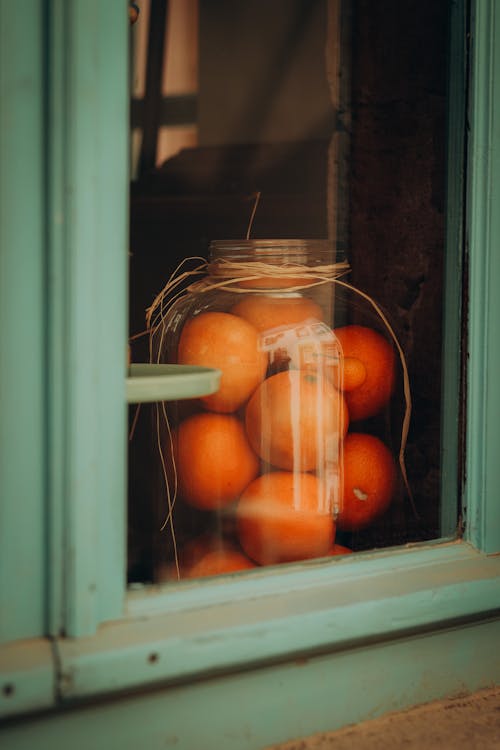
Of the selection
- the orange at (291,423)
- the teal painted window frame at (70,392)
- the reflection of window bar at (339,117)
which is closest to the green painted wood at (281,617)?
the teal painted window frame at (70,392)

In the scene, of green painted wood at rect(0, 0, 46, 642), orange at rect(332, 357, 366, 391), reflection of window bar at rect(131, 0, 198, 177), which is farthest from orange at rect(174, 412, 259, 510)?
reflection of window bar at rect(131, 0, 198, 177)

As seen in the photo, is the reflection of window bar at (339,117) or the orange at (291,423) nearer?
the orange at (291,423)

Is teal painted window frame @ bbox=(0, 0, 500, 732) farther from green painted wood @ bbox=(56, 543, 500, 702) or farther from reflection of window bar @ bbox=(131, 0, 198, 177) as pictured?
reflection of window bar @ bbox=(131, 0, 198, 177)

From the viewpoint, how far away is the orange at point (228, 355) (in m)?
0.70

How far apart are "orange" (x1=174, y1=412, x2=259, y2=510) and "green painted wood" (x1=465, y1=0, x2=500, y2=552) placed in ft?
0.63

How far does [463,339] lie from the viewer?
67 centimetres

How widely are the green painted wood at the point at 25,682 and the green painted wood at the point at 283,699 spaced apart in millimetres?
25

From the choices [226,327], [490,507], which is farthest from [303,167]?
[490,507]

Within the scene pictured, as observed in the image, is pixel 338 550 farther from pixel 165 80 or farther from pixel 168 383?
pixel 165 80

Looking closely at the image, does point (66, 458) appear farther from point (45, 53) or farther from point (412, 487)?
point (412, 487)

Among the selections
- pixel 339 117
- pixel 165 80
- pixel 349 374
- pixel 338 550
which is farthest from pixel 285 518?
pixel 165 80

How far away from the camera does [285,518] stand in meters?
0.69

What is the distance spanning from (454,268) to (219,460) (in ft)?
0.85

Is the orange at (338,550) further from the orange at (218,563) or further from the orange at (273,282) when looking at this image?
the orange at (273,282)
